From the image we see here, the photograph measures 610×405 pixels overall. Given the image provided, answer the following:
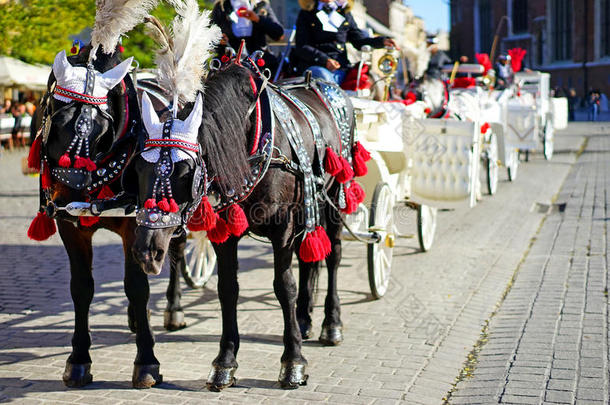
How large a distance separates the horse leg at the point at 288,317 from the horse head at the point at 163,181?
3.14 feet

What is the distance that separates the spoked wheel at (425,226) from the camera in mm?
8867

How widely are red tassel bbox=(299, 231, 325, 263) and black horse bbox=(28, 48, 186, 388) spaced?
1026mm

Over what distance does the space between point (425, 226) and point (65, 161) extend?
5749 millimetres

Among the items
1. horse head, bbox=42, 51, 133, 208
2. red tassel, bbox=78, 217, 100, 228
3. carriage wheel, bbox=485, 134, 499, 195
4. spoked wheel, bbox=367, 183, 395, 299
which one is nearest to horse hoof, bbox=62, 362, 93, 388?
red tassel, bbox=78, 217, 100, 228

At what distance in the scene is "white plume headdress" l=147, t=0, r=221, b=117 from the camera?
4.13 meters

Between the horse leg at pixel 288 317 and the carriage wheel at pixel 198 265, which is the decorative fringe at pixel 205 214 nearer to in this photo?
the horse leg at pixel 288 317

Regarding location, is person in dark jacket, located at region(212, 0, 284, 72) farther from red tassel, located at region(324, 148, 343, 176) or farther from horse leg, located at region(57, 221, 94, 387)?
horse leg, located at region(57, 221, 94, 387)

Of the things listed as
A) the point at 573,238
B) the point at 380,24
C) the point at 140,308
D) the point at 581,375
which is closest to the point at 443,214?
the point at 573,238

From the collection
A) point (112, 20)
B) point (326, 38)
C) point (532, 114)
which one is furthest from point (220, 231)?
point (532, 114)

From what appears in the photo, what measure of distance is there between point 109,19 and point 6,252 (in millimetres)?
5572

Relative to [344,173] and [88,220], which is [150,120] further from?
[344,173]

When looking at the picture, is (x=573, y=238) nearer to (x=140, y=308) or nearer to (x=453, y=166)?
(x=453, y=166)

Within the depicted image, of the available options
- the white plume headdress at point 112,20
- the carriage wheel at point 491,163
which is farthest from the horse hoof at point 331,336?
the carriage wheel at point 491,163

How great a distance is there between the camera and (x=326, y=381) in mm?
4855
